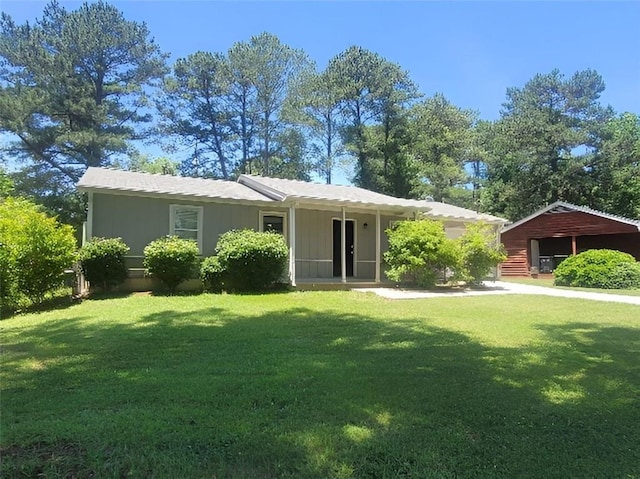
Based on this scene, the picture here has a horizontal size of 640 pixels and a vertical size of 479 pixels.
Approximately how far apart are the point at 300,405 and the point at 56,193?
25900 millimetres

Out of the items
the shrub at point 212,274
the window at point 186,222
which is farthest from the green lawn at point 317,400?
the window at point 186,222

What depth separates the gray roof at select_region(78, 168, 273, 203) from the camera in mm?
11380

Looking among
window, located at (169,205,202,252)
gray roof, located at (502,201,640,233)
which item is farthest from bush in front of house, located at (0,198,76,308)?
gray roof, located at (502,201,640,233)

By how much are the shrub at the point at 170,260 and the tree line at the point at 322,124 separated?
54.2 feet

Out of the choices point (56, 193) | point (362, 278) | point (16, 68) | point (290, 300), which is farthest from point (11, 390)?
point (16, 68)

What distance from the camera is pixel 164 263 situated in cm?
1063

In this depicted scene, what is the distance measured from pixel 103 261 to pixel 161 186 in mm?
2916

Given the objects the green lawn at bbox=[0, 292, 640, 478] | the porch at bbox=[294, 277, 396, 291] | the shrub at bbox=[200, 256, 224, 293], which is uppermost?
the shrub at bbox=[200, 256, 224, 293]

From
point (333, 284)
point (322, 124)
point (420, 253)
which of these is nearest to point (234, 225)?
point (333, 284)

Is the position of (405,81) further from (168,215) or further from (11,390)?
(11,390)

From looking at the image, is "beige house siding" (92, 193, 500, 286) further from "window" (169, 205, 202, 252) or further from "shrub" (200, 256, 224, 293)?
"shrub" (200, 256, 224, 293)

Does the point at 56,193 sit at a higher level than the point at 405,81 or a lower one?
lower

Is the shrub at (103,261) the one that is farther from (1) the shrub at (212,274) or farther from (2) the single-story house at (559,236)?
(2) the single-story house at (559,236)

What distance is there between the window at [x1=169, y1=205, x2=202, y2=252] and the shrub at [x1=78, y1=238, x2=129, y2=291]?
171 cm
